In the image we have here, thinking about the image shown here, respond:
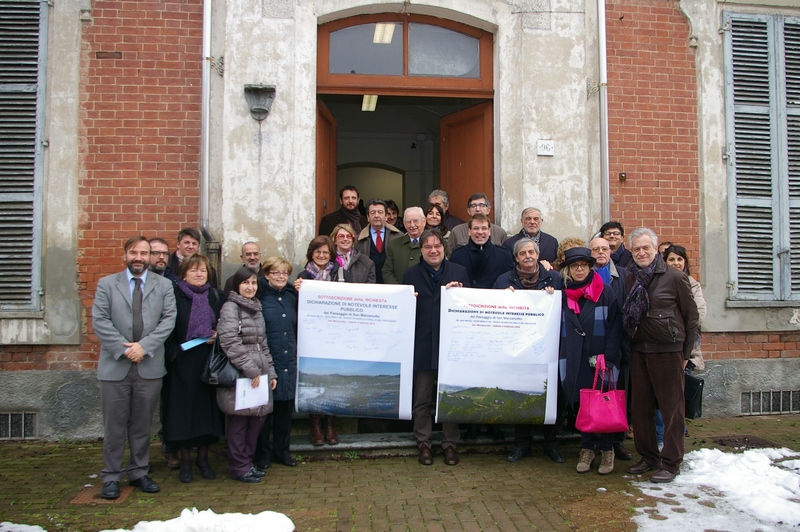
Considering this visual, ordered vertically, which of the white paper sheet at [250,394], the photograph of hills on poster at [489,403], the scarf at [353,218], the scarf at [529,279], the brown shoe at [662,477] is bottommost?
the brown shoe at [662,477]

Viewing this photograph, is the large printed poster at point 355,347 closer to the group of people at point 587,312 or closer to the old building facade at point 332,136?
the group of people at point 587,312

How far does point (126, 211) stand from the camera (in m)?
6.60

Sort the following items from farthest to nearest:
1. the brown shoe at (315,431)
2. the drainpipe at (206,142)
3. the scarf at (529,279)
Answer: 1. the drainpipe at (206,142)
2. the brown shoe at (315,431)
3. the scarf at (529,279)

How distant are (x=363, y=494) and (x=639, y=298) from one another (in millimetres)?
2561

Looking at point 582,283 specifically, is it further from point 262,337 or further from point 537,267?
point 262,337

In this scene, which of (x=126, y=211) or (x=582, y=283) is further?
(x=126, y=211)

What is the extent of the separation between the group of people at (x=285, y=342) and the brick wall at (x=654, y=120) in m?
1.72

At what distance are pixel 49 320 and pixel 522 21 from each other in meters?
5.79

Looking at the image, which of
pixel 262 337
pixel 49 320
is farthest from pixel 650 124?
pixel 49 320

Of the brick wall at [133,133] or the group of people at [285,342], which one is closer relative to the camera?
the group of people at [285,342]

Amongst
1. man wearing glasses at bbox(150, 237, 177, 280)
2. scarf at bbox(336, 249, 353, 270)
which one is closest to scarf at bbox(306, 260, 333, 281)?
scarf at bbox(336, 249, 353, 270)

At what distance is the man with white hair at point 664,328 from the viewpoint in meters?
4.98

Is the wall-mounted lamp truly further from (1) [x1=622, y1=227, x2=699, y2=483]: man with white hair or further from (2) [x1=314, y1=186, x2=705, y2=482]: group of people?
Answer: (1) [x1=622, y1=227, x2=699, y2=483]: man with white hair

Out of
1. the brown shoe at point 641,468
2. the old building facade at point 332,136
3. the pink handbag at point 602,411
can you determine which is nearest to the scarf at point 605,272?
the pink handbag at point 602,411
